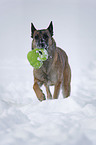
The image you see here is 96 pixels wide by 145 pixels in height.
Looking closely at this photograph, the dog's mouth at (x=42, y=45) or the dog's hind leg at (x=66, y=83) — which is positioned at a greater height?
the dog's mouth at (x=42, y=45)

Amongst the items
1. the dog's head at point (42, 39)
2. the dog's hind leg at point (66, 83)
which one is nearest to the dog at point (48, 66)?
the dog's head at point (42, 39)

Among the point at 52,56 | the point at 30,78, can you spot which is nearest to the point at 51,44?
the point at 52,56

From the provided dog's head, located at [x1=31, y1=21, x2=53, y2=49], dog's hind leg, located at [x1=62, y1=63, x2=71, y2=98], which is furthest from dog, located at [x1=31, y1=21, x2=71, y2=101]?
dog's hind leg, located at [x1=62, y1=63, x2=71, y2=98]

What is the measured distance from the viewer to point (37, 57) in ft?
14.8

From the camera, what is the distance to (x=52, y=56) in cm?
484

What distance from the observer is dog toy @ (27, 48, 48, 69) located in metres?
4.44

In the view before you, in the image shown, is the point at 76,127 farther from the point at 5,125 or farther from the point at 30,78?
the point at 30,78

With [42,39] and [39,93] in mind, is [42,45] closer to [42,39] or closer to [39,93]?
[42,39]

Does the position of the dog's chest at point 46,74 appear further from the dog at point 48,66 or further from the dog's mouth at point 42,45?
the dog's mouth at point 42,45

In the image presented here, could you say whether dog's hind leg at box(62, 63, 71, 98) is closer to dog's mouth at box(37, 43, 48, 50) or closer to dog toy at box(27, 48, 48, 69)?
dog toy at box(27, 48, 48, 69)

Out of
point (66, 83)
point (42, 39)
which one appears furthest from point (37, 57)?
point (66, 83)

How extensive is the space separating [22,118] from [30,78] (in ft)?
16.3

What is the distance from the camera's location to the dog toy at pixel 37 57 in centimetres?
444

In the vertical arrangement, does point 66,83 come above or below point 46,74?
below
